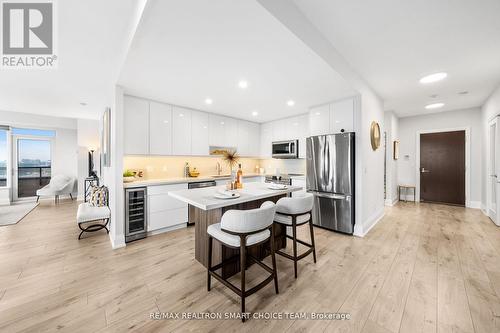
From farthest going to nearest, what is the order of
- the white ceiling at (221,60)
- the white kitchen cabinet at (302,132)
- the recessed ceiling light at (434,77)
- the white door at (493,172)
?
1. the white kitchen cabinet at (302,132)
2. the white door at (493,172)
3. the recessed ceiling light at (434,77)
4. the white ceiling at (221,60)

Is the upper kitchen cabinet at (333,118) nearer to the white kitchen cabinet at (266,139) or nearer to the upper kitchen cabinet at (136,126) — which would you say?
the white kitchen cabinet at (266,139)

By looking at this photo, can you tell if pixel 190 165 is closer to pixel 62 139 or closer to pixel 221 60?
pixel 221 60

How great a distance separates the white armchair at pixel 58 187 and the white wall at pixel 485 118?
34.3 feet

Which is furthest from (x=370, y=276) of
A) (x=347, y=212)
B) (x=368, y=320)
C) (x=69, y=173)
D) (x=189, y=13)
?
(x=69, y=173)

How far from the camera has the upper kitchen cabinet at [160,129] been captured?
345 centimetres

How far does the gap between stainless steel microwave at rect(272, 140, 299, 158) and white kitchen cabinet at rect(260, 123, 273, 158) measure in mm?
250

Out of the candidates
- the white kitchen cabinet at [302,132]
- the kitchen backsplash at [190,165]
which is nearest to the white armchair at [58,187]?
the kitchen backsplash at [190,165]

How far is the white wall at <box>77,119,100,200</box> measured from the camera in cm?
615

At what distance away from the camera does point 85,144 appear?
6.20m

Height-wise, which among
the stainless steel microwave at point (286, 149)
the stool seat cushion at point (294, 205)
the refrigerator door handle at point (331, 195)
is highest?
the stainless steel microwave at point (286, 149)

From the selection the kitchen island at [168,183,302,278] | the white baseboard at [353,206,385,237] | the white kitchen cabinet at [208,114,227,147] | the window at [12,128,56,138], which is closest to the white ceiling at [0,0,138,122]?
the window at [12,128,56,138]

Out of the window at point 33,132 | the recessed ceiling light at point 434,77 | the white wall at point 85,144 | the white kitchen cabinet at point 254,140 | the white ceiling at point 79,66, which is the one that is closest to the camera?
the white ceiling at point 79,66

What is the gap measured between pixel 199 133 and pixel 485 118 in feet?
21.3

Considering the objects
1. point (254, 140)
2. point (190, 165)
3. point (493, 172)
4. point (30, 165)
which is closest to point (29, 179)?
point (30, 165)
